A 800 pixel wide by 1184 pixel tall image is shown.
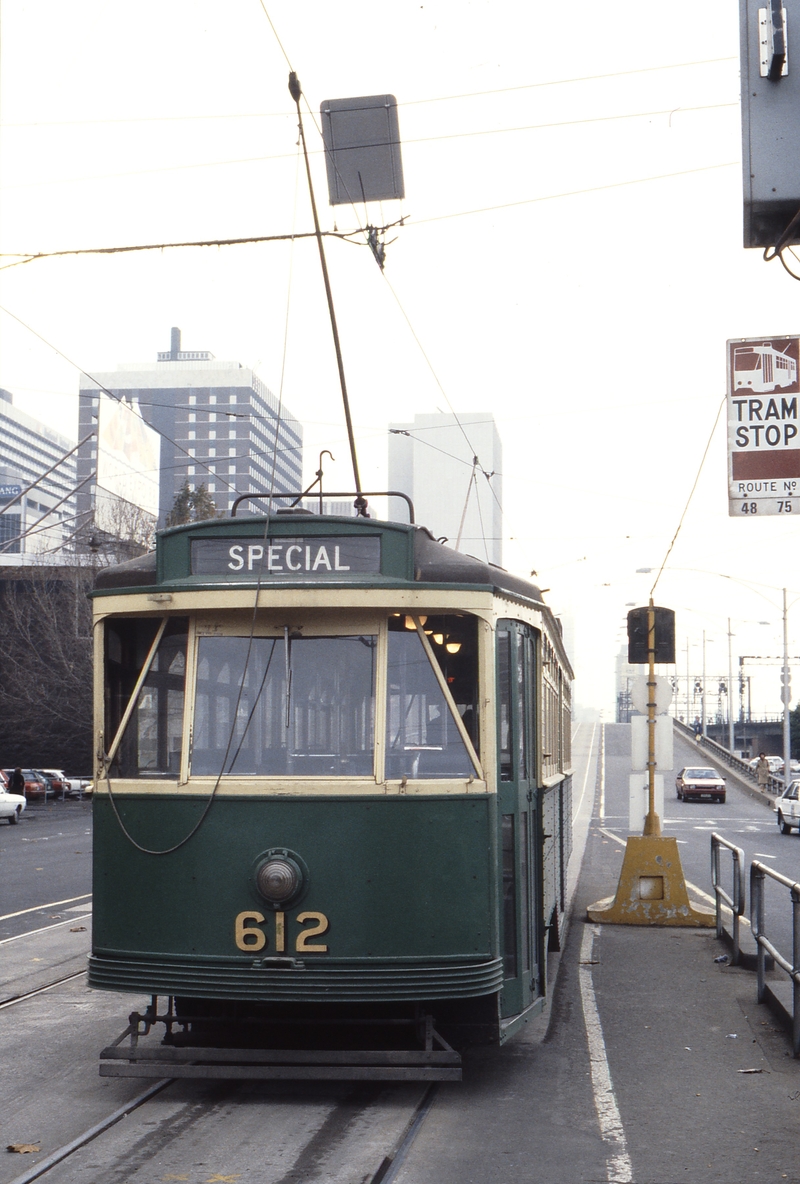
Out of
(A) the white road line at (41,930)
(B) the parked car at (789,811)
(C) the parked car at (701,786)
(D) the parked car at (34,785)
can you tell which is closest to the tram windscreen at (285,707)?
(A) the white road line at (41,930)

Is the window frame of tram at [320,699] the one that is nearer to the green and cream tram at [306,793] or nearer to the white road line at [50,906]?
the green and cream tram at [306,793]

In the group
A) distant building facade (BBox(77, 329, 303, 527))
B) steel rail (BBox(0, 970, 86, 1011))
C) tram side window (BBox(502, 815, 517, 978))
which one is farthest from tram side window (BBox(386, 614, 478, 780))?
distant building facade (BBox(77, 329, 303, 527))

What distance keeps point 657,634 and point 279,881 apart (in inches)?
349

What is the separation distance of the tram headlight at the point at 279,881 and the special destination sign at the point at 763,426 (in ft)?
13.2

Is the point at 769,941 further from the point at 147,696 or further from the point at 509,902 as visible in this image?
the point at 147,696

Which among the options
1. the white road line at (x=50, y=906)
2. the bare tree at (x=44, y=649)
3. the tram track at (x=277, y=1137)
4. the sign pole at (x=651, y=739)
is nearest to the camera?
the tram track at (x=277, y=1137)

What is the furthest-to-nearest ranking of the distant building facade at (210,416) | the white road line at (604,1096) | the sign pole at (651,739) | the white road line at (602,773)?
the distant building facade at (210,416) → the white road line at (602,773) → the sign pole at (651,739) → the white road line at (604,1096)

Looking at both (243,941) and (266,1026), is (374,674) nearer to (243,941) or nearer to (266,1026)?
(243,941)

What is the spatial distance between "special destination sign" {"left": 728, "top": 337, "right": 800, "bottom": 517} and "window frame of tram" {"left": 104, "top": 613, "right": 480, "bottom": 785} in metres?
2.89

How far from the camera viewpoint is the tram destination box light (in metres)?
14.9

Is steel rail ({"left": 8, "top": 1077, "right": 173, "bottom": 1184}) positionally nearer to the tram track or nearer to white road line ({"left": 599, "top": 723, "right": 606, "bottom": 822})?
the tram track

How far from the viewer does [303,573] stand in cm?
720

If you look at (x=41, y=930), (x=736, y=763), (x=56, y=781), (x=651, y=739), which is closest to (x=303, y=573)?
(x=41, y=930)

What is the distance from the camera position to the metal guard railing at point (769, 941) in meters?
8.38
